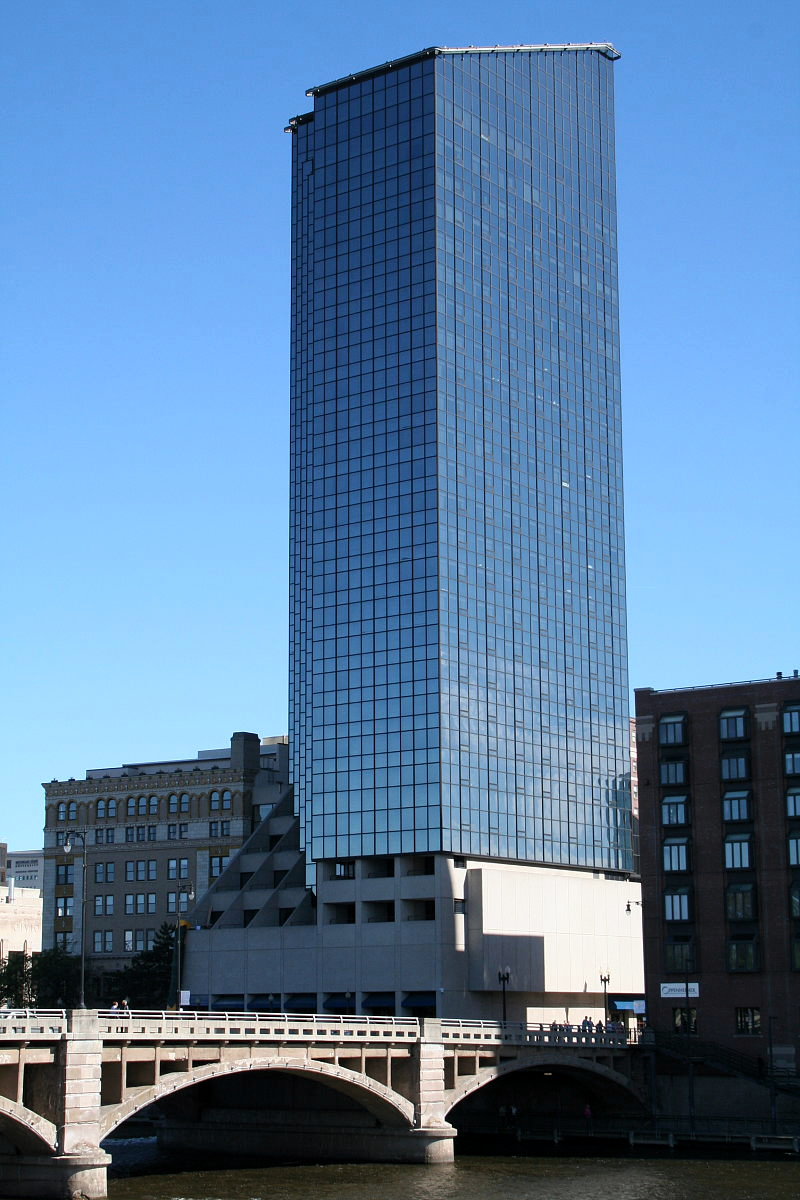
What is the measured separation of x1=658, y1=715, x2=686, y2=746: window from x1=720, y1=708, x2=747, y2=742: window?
10.7 feet

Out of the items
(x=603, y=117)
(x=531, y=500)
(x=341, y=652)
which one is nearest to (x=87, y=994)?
(x=341, y=652)

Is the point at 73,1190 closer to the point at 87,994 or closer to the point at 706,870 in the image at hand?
the point at 706,870

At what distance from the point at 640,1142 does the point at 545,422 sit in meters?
83.0

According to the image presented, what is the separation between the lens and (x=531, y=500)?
166750mm

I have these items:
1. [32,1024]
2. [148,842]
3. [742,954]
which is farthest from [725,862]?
[148,842]

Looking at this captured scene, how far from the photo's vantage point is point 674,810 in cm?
12375

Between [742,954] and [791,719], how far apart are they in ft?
58.6

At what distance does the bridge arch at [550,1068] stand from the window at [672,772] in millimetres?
22135

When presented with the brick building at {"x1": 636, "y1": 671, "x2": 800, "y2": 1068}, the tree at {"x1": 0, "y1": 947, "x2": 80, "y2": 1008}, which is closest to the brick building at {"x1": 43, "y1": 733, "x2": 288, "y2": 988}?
the tree at {"x1": 0, "y1": 947, "x2": 80, "y2": 1008}

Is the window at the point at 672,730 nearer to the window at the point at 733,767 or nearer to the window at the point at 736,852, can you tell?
the window at the point at 733,767

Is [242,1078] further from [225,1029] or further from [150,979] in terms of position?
[150,979]

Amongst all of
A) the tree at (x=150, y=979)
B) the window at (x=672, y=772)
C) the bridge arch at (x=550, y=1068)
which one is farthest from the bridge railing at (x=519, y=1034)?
the tree at (x=150, y=979)

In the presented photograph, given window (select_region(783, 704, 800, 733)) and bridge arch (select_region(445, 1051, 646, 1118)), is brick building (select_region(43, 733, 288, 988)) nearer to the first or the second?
bridge arch (select_region(445, 1051, 646, 1118))

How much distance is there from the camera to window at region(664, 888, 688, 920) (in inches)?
4808
